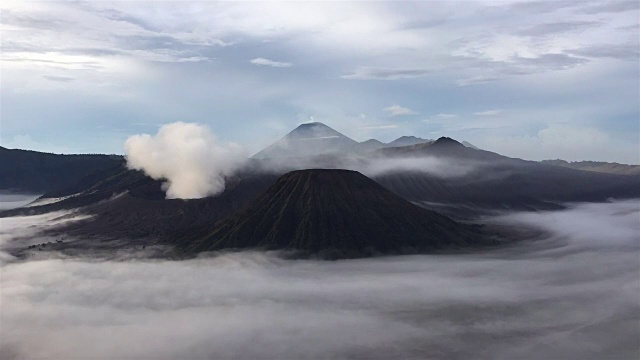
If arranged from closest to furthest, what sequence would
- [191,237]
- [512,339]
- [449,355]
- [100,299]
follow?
1. [449,355]
2. [512,339]
3. [100,299]
4. [191,237]

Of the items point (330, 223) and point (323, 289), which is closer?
point (323, 289)

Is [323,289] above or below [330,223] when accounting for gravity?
below

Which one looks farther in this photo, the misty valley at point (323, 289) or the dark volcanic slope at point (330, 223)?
the dark volcanic slope at point (330, 223)

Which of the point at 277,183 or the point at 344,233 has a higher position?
the point at 277,183

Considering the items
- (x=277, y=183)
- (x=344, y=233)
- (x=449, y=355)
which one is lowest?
(x=449, y=355)

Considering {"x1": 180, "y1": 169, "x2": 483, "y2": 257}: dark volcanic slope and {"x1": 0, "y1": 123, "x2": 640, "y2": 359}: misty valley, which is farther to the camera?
{"x1": 180, "y1": 169, "x2": 483, "y2": 257}: dark volcanic slope

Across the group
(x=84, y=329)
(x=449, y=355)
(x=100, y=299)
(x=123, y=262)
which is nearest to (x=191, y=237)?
(x=123, y=262)

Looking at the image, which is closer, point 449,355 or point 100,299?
point 449,355

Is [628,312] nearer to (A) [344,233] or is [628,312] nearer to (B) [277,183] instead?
(A) [344,233]
